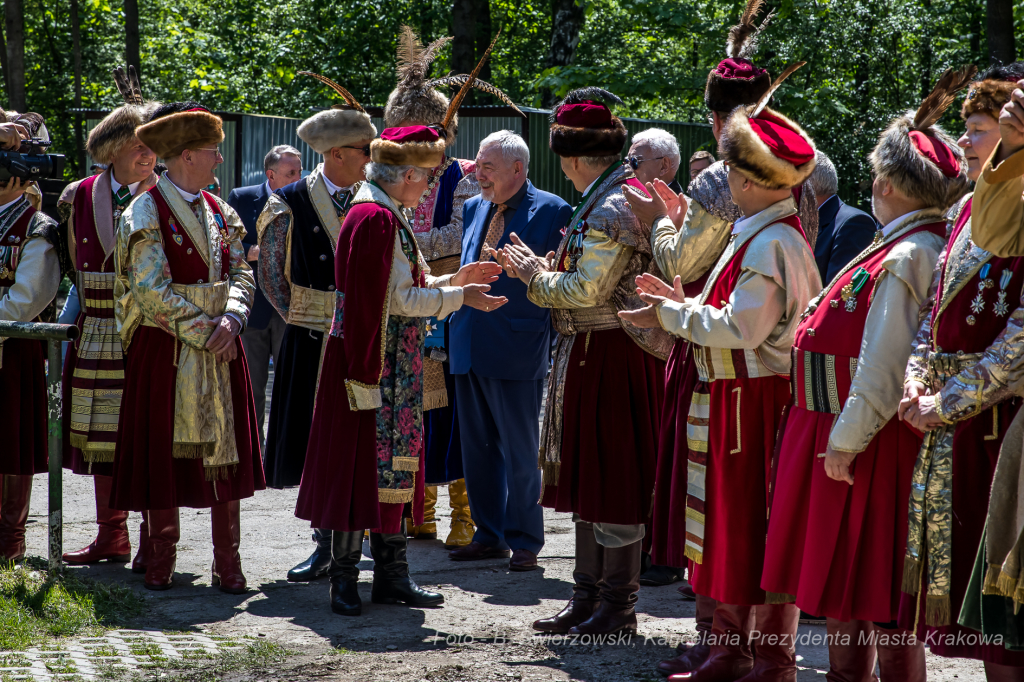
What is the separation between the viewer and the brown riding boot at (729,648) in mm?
3551

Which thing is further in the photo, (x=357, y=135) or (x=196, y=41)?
(x=196, y=41)

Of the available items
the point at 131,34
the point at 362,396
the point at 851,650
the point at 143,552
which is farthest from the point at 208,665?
the point at 131,34

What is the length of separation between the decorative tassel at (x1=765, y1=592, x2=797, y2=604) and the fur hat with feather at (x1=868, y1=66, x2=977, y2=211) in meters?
1.32

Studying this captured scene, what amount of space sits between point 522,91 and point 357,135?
60.5ft

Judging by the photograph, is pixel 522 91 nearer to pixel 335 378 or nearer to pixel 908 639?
pixel 335 378

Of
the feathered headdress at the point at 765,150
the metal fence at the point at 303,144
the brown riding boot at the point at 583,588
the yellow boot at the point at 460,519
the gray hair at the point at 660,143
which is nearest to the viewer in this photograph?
the feathered headdress at the point at 765,150

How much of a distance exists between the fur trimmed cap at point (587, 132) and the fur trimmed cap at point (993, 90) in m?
1.51

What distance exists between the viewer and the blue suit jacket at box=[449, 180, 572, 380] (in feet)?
17.3

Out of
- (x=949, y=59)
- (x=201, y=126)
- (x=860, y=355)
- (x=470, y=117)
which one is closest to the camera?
(x=860, y=355)

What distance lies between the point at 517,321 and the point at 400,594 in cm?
154

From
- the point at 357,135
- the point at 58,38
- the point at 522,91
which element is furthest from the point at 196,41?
the point at 357,135

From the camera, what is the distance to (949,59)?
49.8ft

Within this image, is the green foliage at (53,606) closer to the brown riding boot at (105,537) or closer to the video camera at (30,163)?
the brown riding boot at (105,537)

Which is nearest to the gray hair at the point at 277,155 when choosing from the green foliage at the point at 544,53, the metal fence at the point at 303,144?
the green foliage at the point at 544,53
